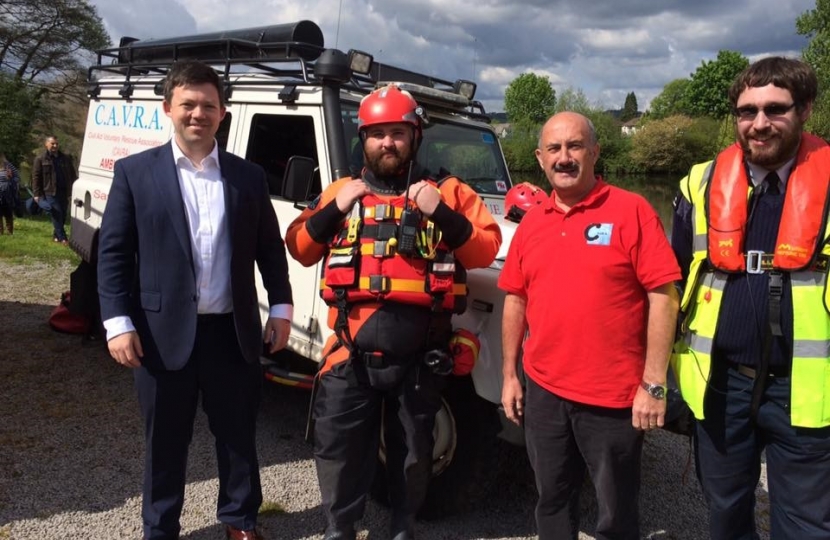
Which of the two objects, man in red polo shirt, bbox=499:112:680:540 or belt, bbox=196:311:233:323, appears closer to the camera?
man in red polo shirt, bbox=499:112:680:540

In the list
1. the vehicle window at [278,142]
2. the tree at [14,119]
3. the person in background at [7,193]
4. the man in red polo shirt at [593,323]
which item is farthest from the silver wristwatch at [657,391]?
the tree at [14,119]

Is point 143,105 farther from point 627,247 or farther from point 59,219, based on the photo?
point 59,219

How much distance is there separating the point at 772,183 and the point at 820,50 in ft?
146

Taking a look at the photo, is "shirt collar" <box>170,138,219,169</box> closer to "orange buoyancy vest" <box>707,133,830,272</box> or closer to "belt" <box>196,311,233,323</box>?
"belt" <box>196,311,233,323</box>

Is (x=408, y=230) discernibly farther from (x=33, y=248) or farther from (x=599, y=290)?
(x=33, y=248)

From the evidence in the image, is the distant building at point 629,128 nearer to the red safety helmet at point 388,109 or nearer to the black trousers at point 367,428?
the red safety helmet at point 388,109

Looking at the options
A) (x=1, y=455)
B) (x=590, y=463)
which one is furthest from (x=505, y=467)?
(x=1, y=455)

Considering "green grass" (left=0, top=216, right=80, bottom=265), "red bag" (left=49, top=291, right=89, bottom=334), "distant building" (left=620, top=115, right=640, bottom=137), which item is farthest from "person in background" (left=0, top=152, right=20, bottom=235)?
"distant building" (left=620, top=115, right=640, bottom=137)

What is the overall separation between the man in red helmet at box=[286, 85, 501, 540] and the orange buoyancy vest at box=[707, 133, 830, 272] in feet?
2.78

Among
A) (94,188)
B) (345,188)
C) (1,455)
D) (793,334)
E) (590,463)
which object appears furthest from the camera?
(94,188)

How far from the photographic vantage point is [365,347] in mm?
2645

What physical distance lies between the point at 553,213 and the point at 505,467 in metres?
1.94

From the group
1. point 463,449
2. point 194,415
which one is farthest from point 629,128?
point 194,415

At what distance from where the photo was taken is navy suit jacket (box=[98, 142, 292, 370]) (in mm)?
2596
